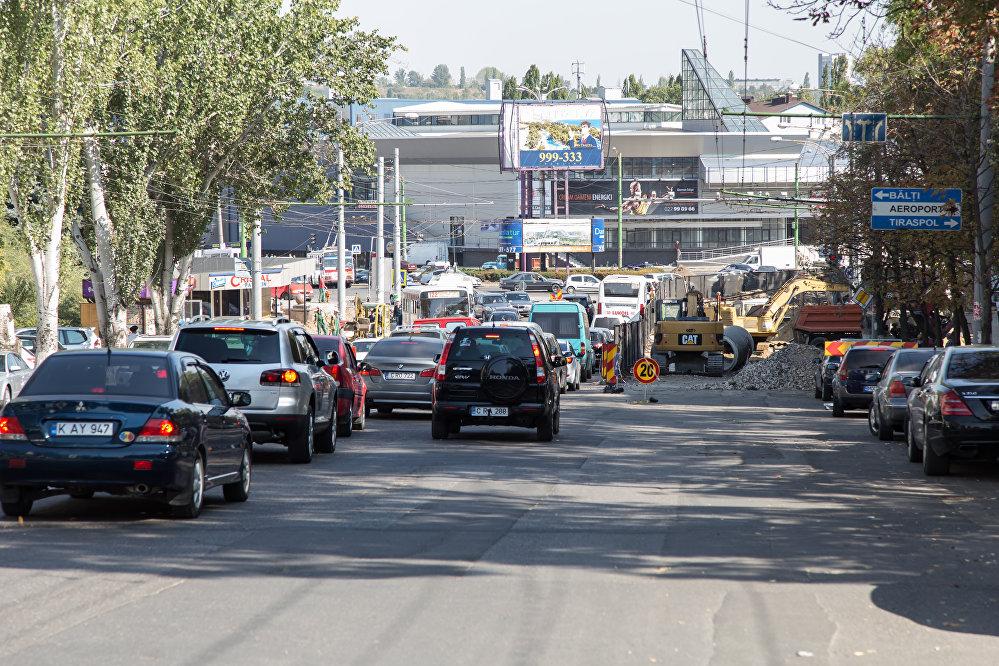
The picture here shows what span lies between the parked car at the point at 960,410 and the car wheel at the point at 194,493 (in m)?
9.17

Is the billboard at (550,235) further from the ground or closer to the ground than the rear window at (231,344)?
further from the ground

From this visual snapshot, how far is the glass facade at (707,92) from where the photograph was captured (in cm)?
14238

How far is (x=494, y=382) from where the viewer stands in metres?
21.9

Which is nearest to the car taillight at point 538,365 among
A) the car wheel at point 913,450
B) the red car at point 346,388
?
the red car at point 346,388

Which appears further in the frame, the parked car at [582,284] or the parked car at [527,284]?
the parked car at [527,284]

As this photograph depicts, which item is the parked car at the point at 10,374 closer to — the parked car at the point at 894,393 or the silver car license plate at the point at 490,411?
the silver car license plate at the point at 490,411

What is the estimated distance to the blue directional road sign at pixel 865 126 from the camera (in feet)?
90.2

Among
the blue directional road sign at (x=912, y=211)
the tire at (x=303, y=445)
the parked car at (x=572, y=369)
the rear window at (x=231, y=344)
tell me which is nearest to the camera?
the rear window at (x=231, y=344)

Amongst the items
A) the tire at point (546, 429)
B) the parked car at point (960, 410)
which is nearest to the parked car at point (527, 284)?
the tire at point (546, 429)

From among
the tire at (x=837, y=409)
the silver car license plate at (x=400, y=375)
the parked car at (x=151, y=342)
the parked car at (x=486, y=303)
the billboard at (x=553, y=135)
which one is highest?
the billboard at (x=553, y=135)

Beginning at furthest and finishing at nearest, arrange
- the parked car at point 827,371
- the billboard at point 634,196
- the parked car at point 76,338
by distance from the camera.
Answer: the billboard at point 634,196 < the parked car at point 76,338 < the parked car at point 827,371

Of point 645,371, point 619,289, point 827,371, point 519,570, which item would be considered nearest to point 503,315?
point 619,289

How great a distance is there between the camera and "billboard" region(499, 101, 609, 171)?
114 metres

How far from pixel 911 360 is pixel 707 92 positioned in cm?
11956
